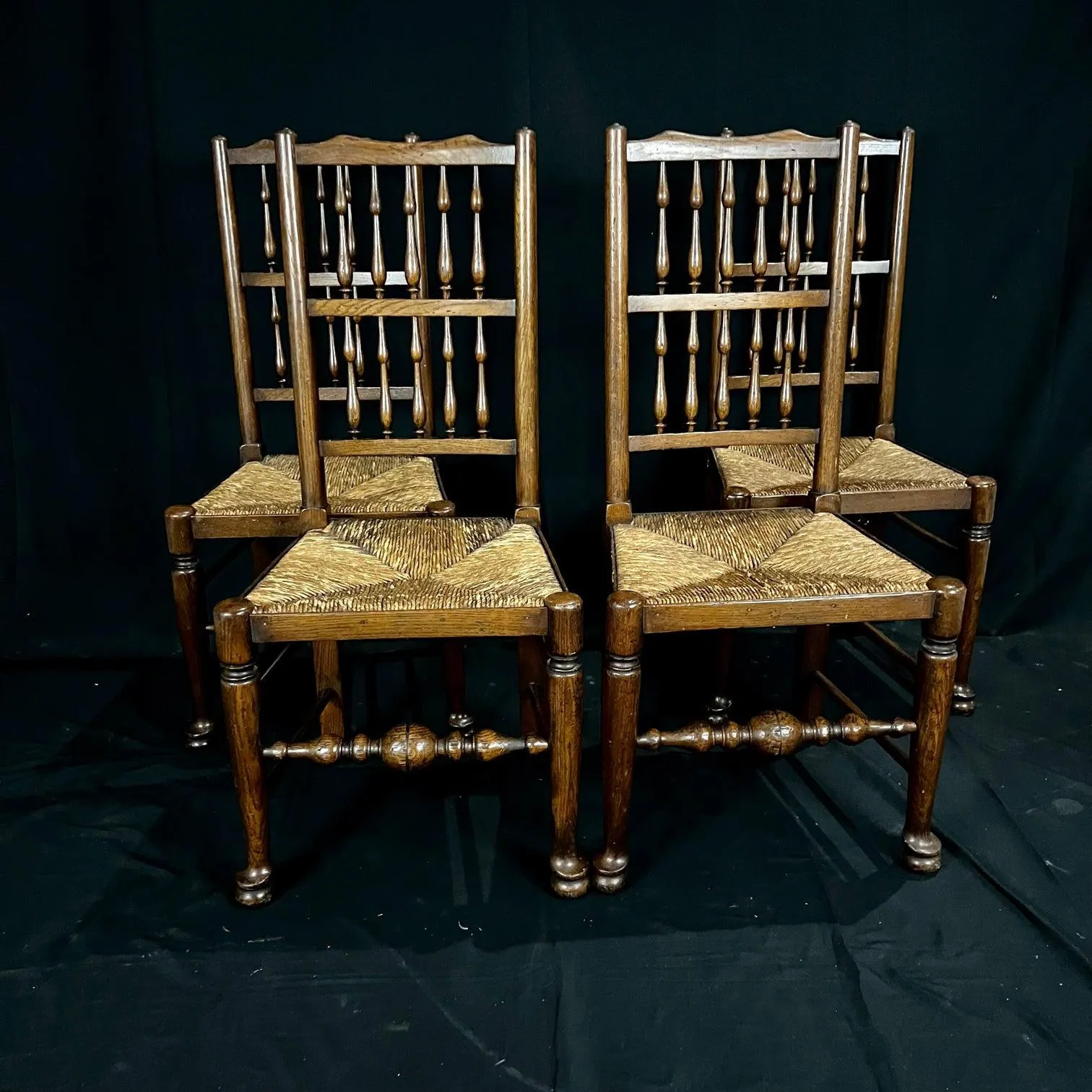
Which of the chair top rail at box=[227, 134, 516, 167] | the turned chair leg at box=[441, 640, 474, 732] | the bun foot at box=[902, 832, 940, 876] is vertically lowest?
the bun foot at box=[902, 832, 940, 876]

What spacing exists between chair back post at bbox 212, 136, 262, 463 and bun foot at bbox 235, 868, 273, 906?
3.11 feet

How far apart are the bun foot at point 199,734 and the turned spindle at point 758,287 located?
3.98 ft

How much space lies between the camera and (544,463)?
2.47 meters

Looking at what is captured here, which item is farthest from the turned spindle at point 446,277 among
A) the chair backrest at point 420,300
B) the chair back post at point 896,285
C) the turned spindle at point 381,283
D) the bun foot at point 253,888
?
the chair back post at point 896,285

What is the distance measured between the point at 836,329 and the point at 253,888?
1.28 metres

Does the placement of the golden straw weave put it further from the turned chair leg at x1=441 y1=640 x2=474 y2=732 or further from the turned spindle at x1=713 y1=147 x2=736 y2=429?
the turned spindle at x1=713 y1=147 x2=736 y2=429

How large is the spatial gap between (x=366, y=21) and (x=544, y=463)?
103cm

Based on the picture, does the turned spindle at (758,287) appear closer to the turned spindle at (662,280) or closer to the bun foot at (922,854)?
the turned spindle at (662,280)

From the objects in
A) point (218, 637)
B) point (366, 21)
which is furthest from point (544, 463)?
point (218, 637)

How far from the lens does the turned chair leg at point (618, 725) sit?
1.44 m

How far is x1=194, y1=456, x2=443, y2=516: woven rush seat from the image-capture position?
6.24ft

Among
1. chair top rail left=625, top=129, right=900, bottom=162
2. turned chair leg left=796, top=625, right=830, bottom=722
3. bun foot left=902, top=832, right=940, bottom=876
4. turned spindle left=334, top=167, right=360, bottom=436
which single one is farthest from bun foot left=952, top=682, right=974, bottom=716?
turned spindle left=334, top=167, right=360, bottom=436

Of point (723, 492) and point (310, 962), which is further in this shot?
point (723, 492)

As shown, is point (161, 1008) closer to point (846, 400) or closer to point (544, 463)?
point (544, 463)
